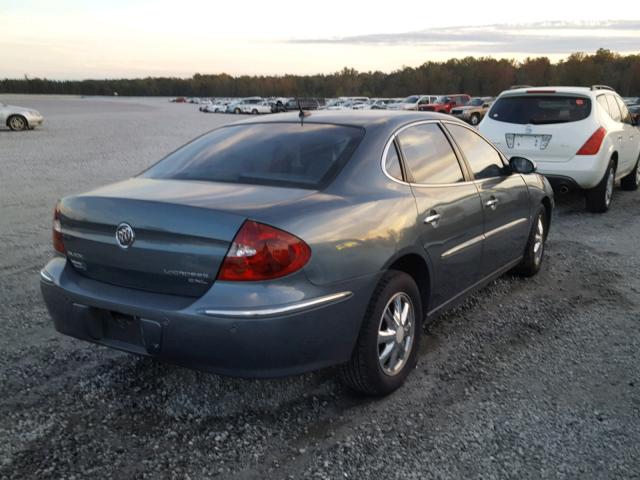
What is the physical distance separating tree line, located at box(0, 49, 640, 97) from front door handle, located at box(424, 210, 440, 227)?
102 metres

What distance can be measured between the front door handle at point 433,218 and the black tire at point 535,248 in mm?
2029

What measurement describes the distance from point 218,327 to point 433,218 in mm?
1553

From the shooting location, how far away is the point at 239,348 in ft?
8.87

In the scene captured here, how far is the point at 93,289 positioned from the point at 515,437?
2.24m

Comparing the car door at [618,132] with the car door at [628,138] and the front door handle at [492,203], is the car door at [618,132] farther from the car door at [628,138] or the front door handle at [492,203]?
the front door handle at [492,203]

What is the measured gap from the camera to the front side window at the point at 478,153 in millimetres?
4375

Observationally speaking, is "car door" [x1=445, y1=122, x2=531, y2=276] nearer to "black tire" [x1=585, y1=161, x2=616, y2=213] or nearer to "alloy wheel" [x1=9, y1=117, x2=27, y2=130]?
"black tire" [x1=585, y1=161, x2=616, y2=213]

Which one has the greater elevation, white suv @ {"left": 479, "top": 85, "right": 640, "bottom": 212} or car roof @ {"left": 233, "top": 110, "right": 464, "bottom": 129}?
car roof @ {"left": 233, "top": 110, "right": 464, "bottom": 129}

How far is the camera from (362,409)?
325cm

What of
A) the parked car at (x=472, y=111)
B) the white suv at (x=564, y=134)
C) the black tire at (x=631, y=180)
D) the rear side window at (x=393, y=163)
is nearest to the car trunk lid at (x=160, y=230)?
the rear side window at (x=393, y=163)

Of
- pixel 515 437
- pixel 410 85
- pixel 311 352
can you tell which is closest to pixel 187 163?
pixel 311 352

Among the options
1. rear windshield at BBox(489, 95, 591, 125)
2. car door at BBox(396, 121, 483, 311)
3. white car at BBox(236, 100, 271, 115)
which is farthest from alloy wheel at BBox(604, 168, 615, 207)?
white car at BBox(236, 100, 271, 115)

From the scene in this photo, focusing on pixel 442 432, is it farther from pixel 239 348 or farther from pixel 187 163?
pixel 187 163

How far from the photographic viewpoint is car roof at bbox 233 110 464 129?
3.74 m
